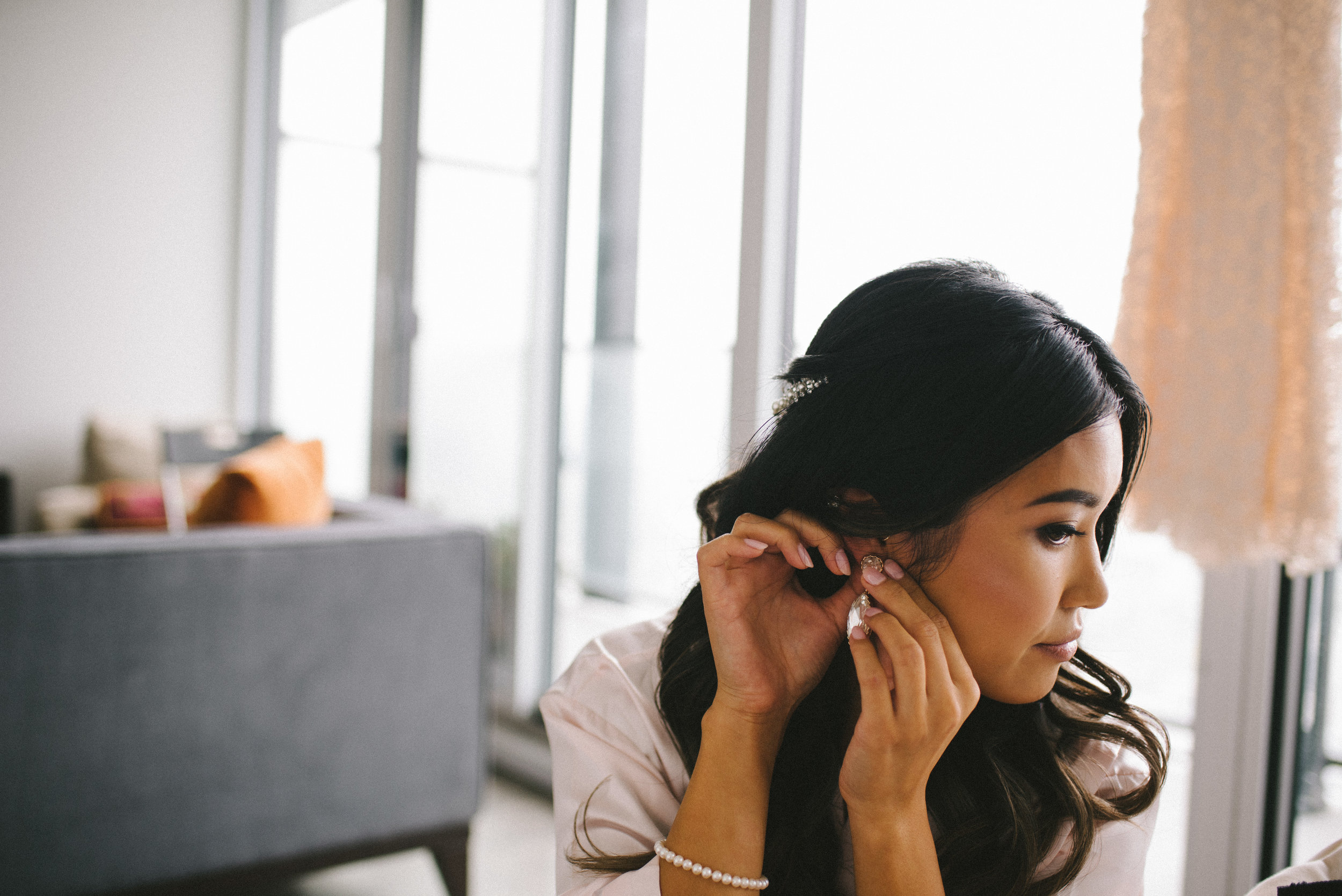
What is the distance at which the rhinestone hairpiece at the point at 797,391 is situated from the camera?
0.92m

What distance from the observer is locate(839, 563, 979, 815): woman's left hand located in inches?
33.2

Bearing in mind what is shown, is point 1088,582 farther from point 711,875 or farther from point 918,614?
point 711,875

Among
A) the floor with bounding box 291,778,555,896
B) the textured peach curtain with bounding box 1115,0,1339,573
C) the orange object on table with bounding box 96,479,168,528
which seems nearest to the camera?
the textured peach curtain with bounding box 1115,0,1339,573

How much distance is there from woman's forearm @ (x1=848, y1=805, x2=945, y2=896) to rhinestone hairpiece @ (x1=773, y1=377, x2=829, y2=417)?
1.34ft

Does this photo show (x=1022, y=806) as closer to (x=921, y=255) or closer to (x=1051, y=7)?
(x=921, y=255)

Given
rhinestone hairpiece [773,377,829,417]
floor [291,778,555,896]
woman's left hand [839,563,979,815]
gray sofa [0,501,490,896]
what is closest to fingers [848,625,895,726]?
woman's left hand [839,563,979,815]

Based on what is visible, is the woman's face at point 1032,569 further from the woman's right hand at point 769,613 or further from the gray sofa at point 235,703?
the gray sofa at point 235,703

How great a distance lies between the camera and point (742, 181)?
2174 mm

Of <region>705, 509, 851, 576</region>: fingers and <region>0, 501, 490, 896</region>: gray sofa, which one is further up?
<region>705, 509, 851, 576</region>: fingers

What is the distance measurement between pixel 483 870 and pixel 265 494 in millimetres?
1075

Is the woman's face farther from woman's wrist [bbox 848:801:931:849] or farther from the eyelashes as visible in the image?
woman's wrist [bbox 848:801:931:849]

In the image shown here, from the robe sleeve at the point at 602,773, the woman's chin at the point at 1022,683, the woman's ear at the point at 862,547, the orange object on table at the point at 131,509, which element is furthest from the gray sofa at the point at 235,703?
the woman's chin at the point at 1022,683

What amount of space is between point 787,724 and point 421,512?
1.53 metres

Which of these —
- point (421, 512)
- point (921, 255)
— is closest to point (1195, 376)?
point (921, 255)
